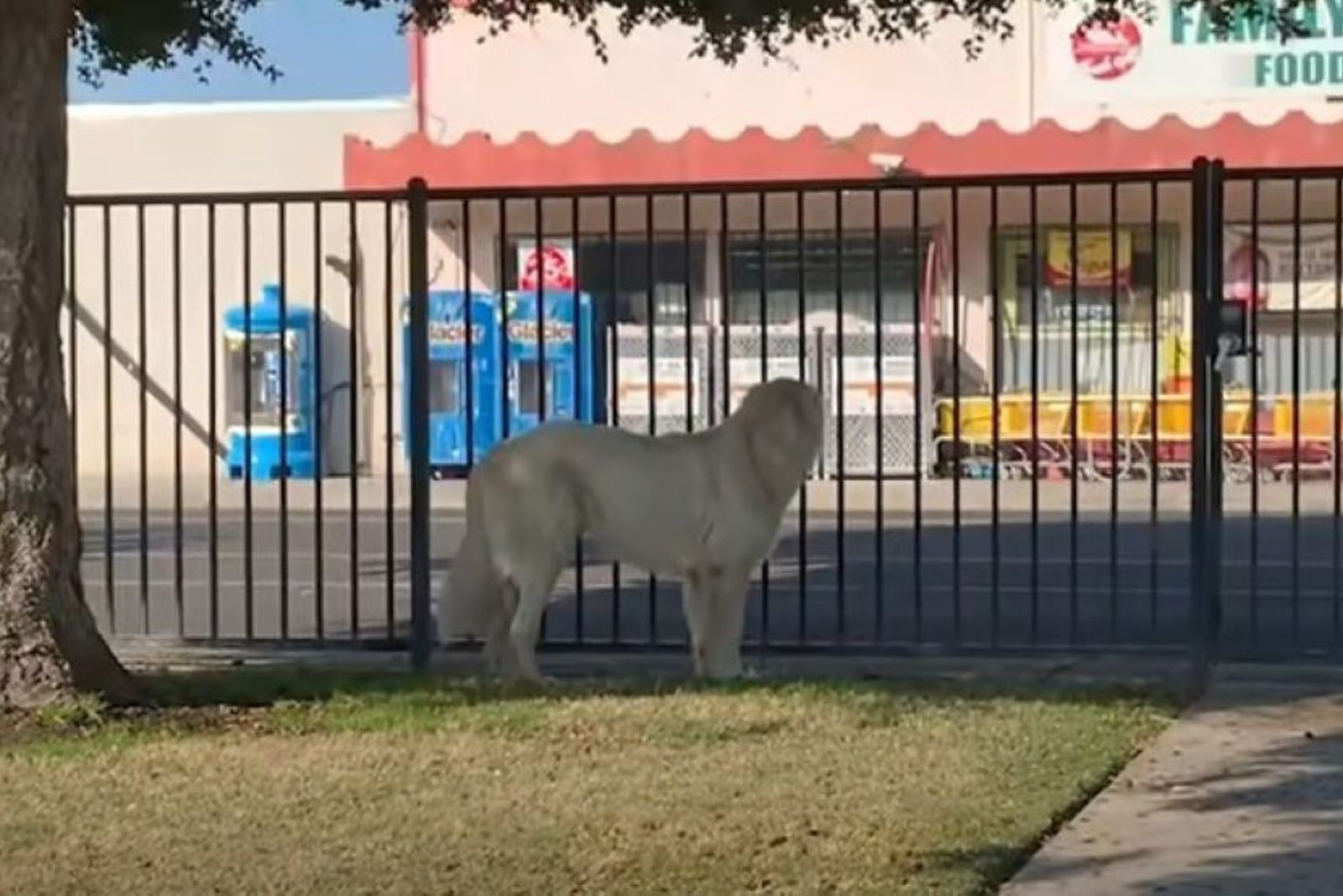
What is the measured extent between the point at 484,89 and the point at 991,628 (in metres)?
19.7

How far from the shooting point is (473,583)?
11.4 metres

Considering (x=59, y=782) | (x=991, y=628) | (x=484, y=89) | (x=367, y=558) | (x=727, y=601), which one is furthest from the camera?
(x=484, y=89)

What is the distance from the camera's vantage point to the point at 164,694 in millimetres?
10617

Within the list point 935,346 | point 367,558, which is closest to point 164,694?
point 367,558

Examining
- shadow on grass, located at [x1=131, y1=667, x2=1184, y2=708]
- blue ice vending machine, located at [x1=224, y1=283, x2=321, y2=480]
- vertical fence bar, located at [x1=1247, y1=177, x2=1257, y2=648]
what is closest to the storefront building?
blue ice vending machine, located at [x1=224, y1=283, x2=321, y2=480]

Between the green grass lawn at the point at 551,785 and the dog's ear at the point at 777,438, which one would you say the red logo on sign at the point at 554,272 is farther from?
the green grass lawn at the point at 551,785

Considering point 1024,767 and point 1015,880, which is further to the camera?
point 1024,767

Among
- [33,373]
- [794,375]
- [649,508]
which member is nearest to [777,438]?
[649,508]

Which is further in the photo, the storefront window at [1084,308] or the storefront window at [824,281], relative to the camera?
the storefront window at [824,281]

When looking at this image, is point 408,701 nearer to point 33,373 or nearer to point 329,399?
point 33,373

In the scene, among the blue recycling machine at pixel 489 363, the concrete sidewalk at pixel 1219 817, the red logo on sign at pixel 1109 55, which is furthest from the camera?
the red logo on sign at pixel 1109 55

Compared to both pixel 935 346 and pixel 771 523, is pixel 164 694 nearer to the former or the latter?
pixel 771 523

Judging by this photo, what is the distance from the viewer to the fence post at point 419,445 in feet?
39.6

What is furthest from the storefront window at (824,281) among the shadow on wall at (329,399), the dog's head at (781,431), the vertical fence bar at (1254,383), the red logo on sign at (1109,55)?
the dog's head at (781,431)
